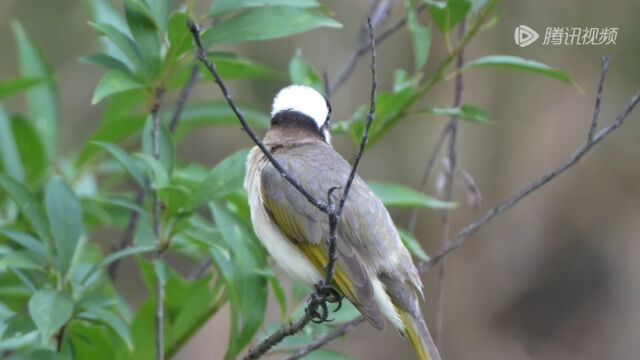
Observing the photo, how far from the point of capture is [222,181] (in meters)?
3.62

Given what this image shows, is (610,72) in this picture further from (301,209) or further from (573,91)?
(301,209)

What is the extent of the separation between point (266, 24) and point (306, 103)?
1.13ft

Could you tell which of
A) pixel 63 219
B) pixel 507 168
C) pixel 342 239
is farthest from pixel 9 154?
pixel 507 168

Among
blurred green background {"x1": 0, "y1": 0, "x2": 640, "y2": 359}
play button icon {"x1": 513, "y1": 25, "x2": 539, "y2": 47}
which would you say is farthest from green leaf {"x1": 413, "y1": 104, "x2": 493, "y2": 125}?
blurred green background {"x1": 0, "y1": 0, "x2": 640, "y2": 359}

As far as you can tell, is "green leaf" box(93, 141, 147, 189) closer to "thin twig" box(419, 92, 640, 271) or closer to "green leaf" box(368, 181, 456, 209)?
"green leaf" box(368, 181, 456, 209)

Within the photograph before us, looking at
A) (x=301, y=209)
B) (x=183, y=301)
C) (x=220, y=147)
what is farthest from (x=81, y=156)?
(x=220, y=147)

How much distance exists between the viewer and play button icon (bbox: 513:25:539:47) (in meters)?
6.40

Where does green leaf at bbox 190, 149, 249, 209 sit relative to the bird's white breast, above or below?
above

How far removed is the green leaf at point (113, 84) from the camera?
3.44 m

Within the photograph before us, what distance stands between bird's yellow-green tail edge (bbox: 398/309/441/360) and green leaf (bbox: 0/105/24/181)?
1585 mm

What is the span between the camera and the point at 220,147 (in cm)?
789

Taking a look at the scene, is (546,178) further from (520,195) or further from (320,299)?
(320,299)

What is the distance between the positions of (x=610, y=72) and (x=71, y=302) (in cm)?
466

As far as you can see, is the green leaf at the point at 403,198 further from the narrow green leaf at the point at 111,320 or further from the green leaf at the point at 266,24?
the narrow green leaf at the point at 111,320
